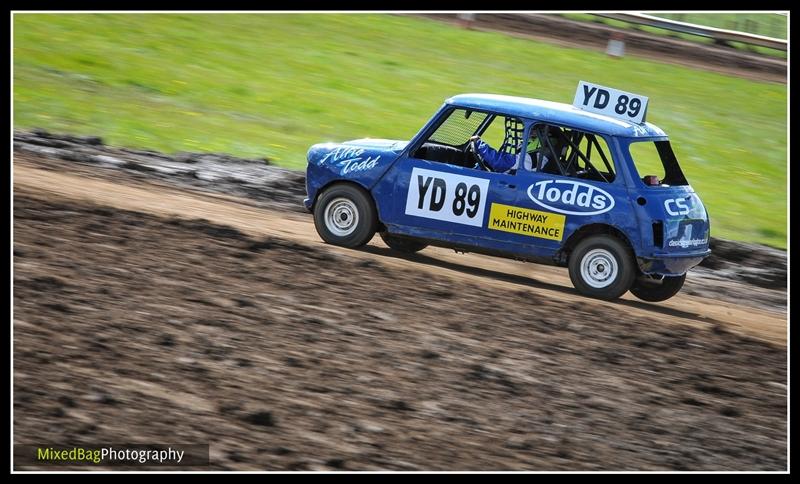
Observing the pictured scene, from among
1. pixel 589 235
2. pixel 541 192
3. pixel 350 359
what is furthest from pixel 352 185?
pixel 350 359

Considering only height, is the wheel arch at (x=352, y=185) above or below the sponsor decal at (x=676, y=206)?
below

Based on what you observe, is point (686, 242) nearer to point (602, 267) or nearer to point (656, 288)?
point (602, 267)

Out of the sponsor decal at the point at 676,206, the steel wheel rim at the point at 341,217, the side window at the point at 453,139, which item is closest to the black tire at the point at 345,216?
the steel wheel rim at the point at 341,217

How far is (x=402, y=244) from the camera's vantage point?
11.9 metres

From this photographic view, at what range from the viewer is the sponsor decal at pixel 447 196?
10.5 m

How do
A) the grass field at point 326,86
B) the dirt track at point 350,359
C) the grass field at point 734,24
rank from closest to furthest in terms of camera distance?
the dirt track at point 350,359, the grass field at point 326,86, the grass field at point 734,24

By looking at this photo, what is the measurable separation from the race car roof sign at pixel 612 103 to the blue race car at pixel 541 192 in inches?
0.4

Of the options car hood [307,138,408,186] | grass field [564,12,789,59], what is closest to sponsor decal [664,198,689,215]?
car hood [307,138,408,186]

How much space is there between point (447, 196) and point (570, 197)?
1.26 metres

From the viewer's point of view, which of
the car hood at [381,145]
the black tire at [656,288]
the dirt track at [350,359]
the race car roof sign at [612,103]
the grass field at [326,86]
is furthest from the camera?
the grass field at [326,86]

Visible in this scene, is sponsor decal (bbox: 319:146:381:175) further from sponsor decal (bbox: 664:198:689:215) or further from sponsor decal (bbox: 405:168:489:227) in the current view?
sponsor decal (bbox: 664:198:689:215)

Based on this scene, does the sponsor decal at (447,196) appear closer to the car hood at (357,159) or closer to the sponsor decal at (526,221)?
the sponsor decal at (526,221)
